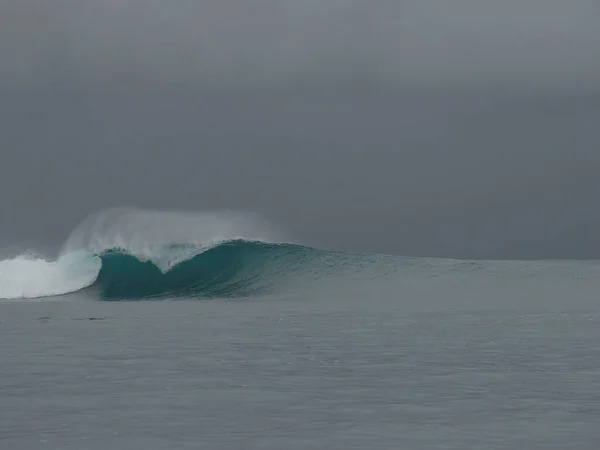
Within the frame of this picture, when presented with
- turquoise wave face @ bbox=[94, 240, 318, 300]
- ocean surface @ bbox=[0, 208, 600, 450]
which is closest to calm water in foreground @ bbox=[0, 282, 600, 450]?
ocean surface @ bbox=[0, 208, 600, 450]

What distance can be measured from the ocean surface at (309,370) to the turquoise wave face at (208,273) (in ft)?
5.13

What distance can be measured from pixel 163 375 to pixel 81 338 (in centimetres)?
444

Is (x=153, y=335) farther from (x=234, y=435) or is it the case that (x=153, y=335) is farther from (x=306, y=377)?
(x=234, y=435)

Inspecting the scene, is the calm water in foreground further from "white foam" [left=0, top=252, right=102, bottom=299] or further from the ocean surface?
"white foam" [left=0, top=252, right=102, bottom=299]

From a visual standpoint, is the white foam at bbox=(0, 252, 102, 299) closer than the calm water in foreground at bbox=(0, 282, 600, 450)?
No

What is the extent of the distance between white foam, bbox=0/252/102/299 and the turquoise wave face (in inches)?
23.1

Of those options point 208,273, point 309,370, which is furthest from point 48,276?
point 309,370

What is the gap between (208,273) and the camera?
3219 cm

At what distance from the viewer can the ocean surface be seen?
28.1 feet

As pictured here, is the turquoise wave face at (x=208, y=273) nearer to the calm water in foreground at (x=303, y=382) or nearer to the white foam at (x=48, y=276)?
the white foam at (x=48, y=276)

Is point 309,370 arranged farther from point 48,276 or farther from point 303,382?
point 48,276

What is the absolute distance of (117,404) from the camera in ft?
32.6

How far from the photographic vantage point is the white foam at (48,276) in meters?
32.1

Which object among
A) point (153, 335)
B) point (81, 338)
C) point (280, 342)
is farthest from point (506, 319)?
point (81, 338)
